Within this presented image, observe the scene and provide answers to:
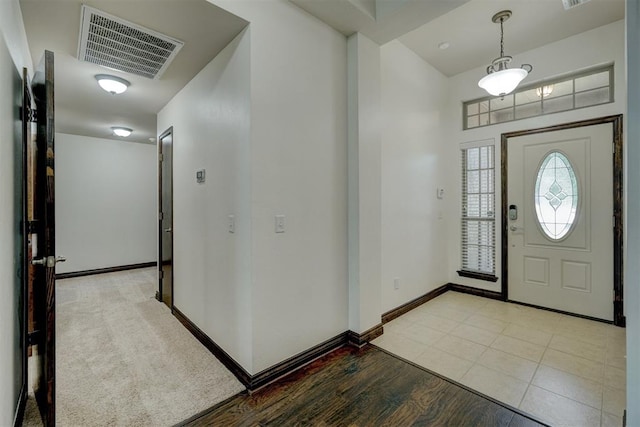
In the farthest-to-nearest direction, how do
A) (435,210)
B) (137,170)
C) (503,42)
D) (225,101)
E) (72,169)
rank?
(137,170) → (72,169) → (435,210) → (503,42) → (225,101)

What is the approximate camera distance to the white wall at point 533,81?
10.1ft

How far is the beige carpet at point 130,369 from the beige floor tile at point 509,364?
1934 mm

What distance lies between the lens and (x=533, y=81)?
3.59 metres

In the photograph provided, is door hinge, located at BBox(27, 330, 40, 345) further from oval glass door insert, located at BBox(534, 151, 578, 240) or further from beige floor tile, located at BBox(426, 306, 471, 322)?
oval glass door insert, located at BBox(534, 151, 578, 240)

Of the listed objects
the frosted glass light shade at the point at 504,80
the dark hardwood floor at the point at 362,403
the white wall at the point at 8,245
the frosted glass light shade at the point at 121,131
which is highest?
the frosted glass light shade at the point at 121,131

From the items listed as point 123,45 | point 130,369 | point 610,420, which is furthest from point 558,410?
Answer: point 123,45

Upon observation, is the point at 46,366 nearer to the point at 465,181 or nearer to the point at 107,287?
the point at 107,287

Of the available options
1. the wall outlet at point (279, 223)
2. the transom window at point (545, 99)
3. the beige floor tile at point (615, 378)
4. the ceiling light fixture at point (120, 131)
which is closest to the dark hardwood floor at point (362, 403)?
the beige floor tile at point (615, 378)

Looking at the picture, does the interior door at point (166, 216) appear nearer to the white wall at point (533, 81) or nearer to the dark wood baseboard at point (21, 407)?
the dark wood baseboard at point (21, 407)

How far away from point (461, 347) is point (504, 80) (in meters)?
2.46

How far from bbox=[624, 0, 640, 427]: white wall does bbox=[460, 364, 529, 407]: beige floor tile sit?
664 mm

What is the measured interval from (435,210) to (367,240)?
1.78 metres

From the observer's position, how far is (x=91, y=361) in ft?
8.10

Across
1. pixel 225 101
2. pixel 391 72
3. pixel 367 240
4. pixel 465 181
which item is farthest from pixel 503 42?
pixel 225 101
